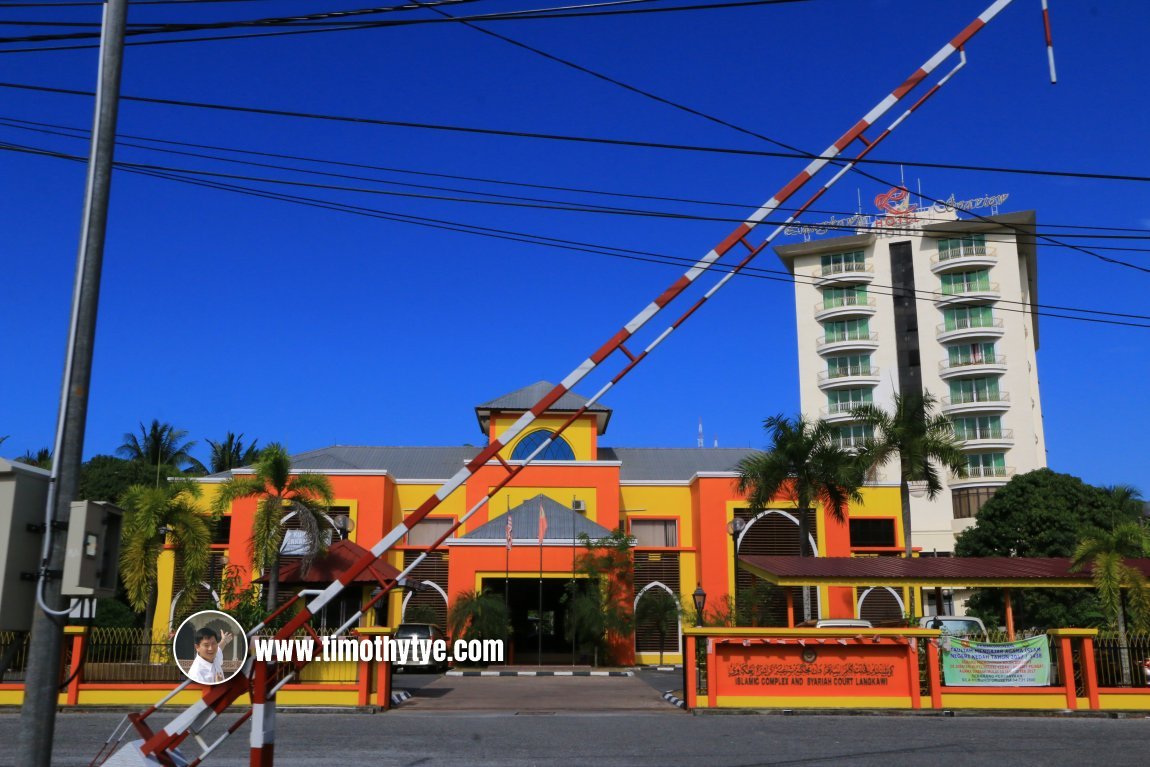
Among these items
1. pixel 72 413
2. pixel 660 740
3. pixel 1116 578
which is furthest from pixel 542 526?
pixel 72 413

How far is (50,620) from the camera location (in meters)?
5.28

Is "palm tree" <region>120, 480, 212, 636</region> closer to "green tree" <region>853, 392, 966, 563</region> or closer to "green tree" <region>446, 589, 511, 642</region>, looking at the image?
"green tree" <region>446, 589, 511, 642</region>

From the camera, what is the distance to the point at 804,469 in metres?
30.5

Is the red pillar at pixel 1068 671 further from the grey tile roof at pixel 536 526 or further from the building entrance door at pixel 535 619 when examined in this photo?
the building entrance door at pixel 535 619

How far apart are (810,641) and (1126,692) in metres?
5.51

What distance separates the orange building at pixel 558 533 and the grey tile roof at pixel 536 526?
47mm

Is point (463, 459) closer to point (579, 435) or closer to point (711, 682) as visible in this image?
point (579, 435)

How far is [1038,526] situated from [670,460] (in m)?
16.0

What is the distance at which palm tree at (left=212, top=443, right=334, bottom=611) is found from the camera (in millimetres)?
25953

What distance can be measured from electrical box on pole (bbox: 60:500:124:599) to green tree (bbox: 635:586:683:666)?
28.3 m

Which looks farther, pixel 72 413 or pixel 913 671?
pixel 913 671

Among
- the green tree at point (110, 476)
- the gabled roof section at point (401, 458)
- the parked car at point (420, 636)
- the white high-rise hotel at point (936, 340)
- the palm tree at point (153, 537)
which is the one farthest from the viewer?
the white high-rise hotel at point (936, 340)

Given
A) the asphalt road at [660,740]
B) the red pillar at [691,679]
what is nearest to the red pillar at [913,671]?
the asphalt road at [660,740]

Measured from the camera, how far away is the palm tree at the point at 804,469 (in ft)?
99.9
